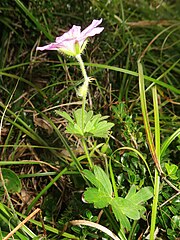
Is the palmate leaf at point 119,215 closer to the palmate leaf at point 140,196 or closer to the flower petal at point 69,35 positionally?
the palmate leaf at point 140,196

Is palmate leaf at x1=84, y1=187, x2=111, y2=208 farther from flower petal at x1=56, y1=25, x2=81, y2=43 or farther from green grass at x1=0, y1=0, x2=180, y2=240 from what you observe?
flower petal at x1=56, y1=25, x2=81, y2=43

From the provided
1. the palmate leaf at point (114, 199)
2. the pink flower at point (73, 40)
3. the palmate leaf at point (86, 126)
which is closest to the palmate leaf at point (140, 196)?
the palmate leaf at point (114, 199)

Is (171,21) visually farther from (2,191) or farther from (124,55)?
(2,191)

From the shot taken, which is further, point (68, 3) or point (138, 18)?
point (138, 18)

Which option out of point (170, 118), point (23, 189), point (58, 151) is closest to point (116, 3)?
point (170, 118)

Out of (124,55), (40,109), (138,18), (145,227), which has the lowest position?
(145,227)

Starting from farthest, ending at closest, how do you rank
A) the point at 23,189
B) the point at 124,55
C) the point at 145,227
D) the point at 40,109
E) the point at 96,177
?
the point at 124,55 → the point at 40,109 → the point at 23,189 → the point at 145,227 → the point at 96,177
